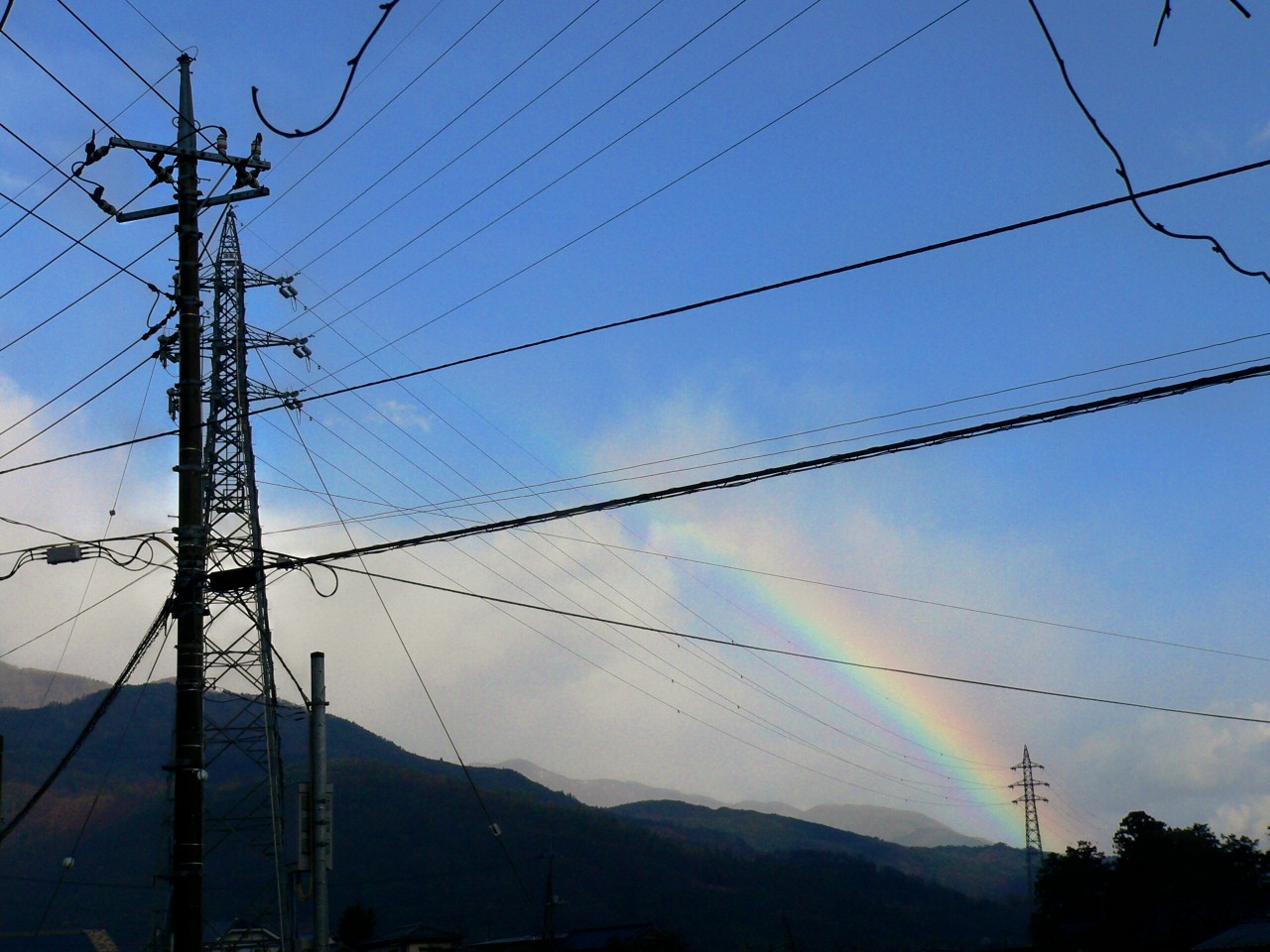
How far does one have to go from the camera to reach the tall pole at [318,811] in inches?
747

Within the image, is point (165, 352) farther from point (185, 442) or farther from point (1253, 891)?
point (1253, 891)

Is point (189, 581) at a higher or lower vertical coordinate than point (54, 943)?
higher

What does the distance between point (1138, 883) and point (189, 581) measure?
111m

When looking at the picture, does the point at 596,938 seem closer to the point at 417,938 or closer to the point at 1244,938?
the point at 417,938

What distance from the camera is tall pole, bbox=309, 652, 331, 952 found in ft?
62.3

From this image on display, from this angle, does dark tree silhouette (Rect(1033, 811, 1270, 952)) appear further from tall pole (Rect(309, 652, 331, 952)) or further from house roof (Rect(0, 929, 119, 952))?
tall pole (Rect(309, 652, 331, 952))

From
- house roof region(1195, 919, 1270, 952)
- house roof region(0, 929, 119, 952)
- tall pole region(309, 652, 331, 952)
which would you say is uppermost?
tall pole region(309, 652, 331, 952)

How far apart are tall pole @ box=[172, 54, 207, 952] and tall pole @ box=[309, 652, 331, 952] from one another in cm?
211

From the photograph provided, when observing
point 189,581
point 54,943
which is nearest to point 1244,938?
point 189,581

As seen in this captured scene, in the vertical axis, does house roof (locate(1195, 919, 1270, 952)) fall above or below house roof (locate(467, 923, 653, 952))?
above

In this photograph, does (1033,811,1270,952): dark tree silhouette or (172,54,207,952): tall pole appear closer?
(172,54,207,952): tall pole

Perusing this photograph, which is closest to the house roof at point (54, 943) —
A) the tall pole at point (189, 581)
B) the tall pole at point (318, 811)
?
the tall pole at point (318, 811)

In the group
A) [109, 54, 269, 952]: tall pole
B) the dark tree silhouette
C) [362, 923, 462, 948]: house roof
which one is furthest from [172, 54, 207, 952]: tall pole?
the dark tree silhouette

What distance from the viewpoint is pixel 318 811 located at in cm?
1955
